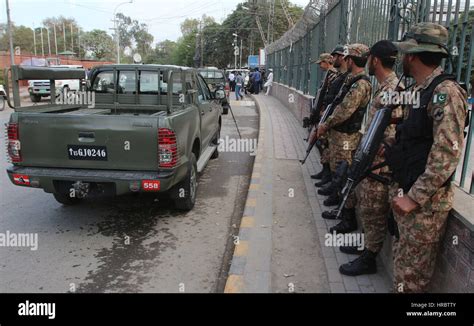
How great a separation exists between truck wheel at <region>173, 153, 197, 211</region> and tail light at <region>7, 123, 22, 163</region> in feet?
5.44

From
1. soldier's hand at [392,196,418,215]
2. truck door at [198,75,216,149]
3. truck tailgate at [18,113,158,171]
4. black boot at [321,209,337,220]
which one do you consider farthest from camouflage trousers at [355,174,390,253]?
truck door at [198,75,216,149]

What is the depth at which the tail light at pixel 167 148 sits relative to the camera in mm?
3951

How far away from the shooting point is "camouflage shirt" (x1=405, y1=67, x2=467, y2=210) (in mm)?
2242

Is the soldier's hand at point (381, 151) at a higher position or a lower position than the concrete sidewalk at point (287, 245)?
higher

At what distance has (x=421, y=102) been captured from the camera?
2420mm

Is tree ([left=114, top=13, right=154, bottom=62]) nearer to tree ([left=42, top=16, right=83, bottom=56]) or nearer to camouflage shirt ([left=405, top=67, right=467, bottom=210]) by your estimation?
tree ([left=42, top=16, right=83, bottom=56])

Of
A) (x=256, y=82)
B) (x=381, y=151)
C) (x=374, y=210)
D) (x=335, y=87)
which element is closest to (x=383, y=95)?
(x=381, y=151)

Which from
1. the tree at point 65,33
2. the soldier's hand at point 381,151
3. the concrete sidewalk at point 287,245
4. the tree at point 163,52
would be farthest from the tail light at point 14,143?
the tree at point 163,52

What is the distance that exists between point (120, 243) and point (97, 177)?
2.36 ft

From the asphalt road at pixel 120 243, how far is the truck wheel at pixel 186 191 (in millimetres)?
131

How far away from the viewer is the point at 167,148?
157 inches

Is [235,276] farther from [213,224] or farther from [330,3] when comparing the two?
[330,3]

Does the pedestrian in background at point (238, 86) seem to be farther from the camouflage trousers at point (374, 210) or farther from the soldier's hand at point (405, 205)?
the soldier's hand at point (405, 205)
